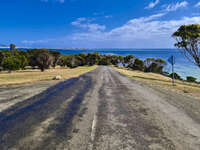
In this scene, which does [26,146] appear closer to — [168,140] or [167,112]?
[168,140]

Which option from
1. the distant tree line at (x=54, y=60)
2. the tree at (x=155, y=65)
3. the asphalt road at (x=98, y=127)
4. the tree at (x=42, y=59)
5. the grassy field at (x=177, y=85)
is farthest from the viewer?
the tree at (x=155, y=65)

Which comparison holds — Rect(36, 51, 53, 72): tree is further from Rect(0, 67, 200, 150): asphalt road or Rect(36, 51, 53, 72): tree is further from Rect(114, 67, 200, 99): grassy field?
Rect(0, 67, 200, 150): asphalt road

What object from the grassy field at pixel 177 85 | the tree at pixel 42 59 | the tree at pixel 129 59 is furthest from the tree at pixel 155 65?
the tree at pixel 42 59

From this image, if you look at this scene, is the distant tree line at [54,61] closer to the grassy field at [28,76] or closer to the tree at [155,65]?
the tree at [155,65]

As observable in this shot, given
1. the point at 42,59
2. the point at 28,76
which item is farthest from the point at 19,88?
the point at 42,59

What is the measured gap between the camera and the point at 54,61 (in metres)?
59.4

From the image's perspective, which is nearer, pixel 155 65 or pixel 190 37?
pixel 190 37

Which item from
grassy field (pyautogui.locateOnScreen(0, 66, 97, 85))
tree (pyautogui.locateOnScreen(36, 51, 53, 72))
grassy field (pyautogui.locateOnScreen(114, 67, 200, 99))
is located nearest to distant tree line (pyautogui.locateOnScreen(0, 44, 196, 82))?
tree (pyautogui.locateOnScreen(36, 51, 53, 72))

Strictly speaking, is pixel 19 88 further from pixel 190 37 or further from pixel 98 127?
pixel 190 37

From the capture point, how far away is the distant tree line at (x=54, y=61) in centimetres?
4257

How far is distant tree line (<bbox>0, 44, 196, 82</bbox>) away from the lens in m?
42.6

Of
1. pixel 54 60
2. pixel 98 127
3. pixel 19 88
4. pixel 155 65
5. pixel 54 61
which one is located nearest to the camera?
pixel 98 127

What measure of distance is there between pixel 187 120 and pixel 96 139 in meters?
4.25

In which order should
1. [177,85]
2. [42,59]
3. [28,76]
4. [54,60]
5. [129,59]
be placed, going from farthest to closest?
[129,59] → [54,60] → [42,59] → [28,76] → [177,85]
